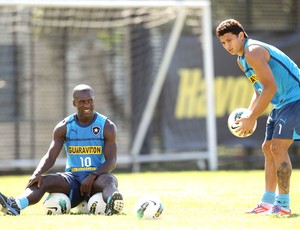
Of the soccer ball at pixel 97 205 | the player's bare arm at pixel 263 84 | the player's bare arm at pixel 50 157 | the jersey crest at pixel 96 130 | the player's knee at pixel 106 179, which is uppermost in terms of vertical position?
the player's bare arm at pixel 263 84

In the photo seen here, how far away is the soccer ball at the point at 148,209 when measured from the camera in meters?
8.84

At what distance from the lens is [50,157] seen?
987 cm

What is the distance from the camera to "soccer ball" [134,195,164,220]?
29.0 feet

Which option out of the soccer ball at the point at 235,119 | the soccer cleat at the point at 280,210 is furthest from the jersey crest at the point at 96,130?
the soccer cleat at the point at 280,210

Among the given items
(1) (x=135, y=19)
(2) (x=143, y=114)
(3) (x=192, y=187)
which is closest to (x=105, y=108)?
(2) (x=143, y=114)

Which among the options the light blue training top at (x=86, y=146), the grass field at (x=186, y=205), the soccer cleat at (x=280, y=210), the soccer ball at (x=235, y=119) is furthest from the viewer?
the light blue training top at (x=86, y=146)

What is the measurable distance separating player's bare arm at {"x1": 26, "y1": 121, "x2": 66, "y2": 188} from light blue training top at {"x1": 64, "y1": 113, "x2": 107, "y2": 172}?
8 cm

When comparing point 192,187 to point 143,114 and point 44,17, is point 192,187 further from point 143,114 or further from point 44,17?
point 44,17

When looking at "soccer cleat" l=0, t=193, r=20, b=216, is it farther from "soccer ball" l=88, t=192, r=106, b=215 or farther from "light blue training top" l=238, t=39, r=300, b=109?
"light blue training top" l=238, t=39, r=300, b=109

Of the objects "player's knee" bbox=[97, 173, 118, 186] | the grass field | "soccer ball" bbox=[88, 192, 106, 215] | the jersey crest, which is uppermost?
the jersey crest

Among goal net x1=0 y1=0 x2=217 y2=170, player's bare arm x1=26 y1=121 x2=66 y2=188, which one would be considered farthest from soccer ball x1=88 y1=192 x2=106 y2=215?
goal net x1=0 y1=0 x2=217 y2=170

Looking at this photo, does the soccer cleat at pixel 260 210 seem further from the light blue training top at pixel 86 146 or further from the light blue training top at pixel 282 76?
the light blue training top at pixel 86 146

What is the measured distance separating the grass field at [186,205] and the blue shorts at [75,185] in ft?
1.33

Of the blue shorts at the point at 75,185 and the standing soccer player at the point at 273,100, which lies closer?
the standing soccer player at the point at 273,100
